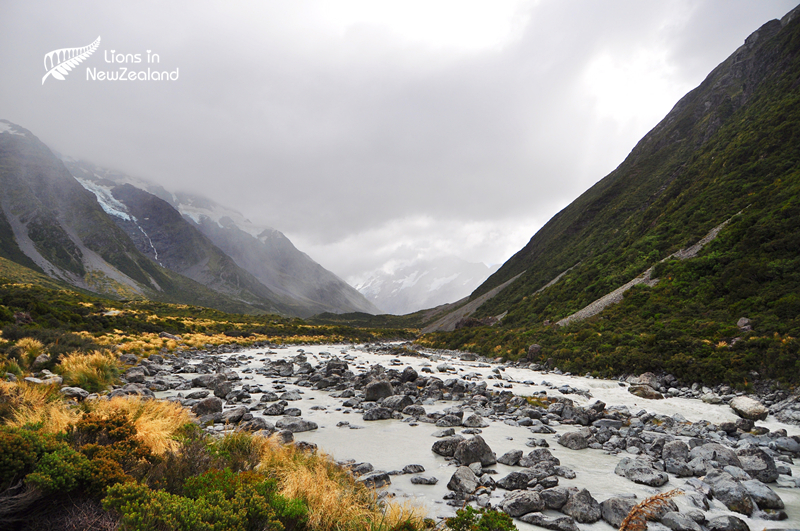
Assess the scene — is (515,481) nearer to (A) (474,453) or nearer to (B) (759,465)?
(A) (474,453)

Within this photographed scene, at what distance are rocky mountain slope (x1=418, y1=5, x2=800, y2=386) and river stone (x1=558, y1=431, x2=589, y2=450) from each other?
11.8 m

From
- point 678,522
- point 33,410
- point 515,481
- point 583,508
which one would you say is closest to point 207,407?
point 33,410

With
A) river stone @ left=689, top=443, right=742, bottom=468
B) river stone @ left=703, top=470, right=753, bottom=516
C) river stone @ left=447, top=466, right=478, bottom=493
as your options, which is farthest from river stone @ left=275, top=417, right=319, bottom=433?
river stone @ left=689, top=443, right=742, bottom=468

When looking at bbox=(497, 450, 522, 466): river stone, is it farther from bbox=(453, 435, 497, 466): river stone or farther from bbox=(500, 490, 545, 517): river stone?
bbox=(500, 490, 545, 517): river stone

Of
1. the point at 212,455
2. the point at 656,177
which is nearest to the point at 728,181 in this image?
the point at 656,177

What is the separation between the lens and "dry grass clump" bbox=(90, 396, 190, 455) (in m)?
6.85

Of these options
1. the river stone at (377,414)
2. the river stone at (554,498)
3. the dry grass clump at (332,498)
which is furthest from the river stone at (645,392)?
the dry grass clump at (332,498)

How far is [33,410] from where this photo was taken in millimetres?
7750

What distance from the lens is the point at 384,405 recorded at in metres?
16.3

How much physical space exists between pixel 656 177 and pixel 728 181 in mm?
35903

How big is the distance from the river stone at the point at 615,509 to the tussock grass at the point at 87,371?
19024 millimetres

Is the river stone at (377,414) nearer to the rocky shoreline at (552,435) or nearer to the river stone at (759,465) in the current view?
A: the rocky shoreline at (552,435)

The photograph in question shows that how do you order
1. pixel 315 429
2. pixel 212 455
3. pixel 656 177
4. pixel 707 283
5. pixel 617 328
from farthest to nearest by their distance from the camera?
pixel 656 177
pixel 617 328
pixel 707 283
pixel 315 429
pixel 212 455

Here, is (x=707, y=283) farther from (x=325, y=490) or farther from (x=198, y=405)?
(x=198, y=405)
